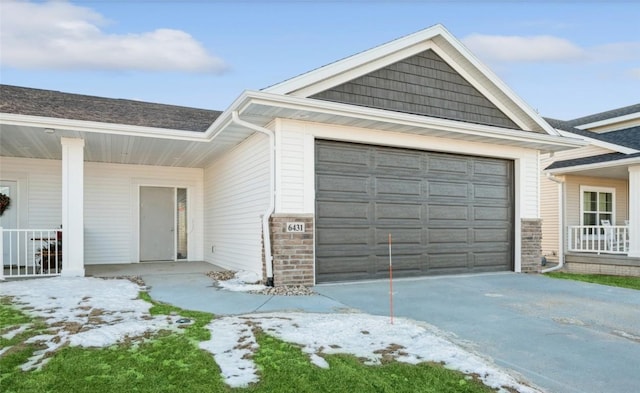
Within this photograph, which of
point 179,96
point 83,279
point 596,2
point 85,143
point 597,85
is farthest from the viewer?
point 179,96

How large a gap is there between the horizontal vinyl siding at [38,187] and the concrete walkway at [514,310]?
2735 millimetres

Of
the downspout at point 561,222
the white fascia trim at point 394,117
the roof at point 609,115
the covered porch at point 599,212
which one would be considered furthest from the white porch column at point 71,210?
the roof at point 609,115

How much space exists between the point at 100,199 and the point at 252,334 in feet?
29.1

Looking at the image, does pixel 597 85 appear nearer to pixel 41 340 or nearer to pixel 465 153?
pixel 465 153

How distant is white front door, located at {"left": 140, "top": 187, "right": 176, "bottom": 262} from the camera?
475 inches

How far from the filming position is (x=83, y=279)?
8.12 metres

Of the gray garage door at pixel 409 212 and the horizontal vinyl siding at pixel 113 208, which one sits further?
the horizontal vinyl siding at pixel 113 208

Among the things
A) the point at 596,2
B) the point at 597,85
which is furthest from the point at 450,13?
the point at 597,85

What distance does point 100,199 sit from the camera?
11.4m

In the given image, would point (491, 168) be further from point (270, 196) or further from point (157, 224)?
point (157, 224)

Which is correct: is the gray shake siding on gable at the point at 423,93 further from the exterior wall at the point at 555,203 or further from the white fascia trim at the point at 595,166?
the exterior wall at the point at 555,203

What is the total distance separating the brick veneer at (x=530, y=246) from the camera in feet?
33.0

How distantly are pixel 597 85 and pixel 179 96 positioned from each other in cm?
1779

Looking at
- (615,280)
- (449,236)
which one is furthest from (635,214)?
(449,236)
